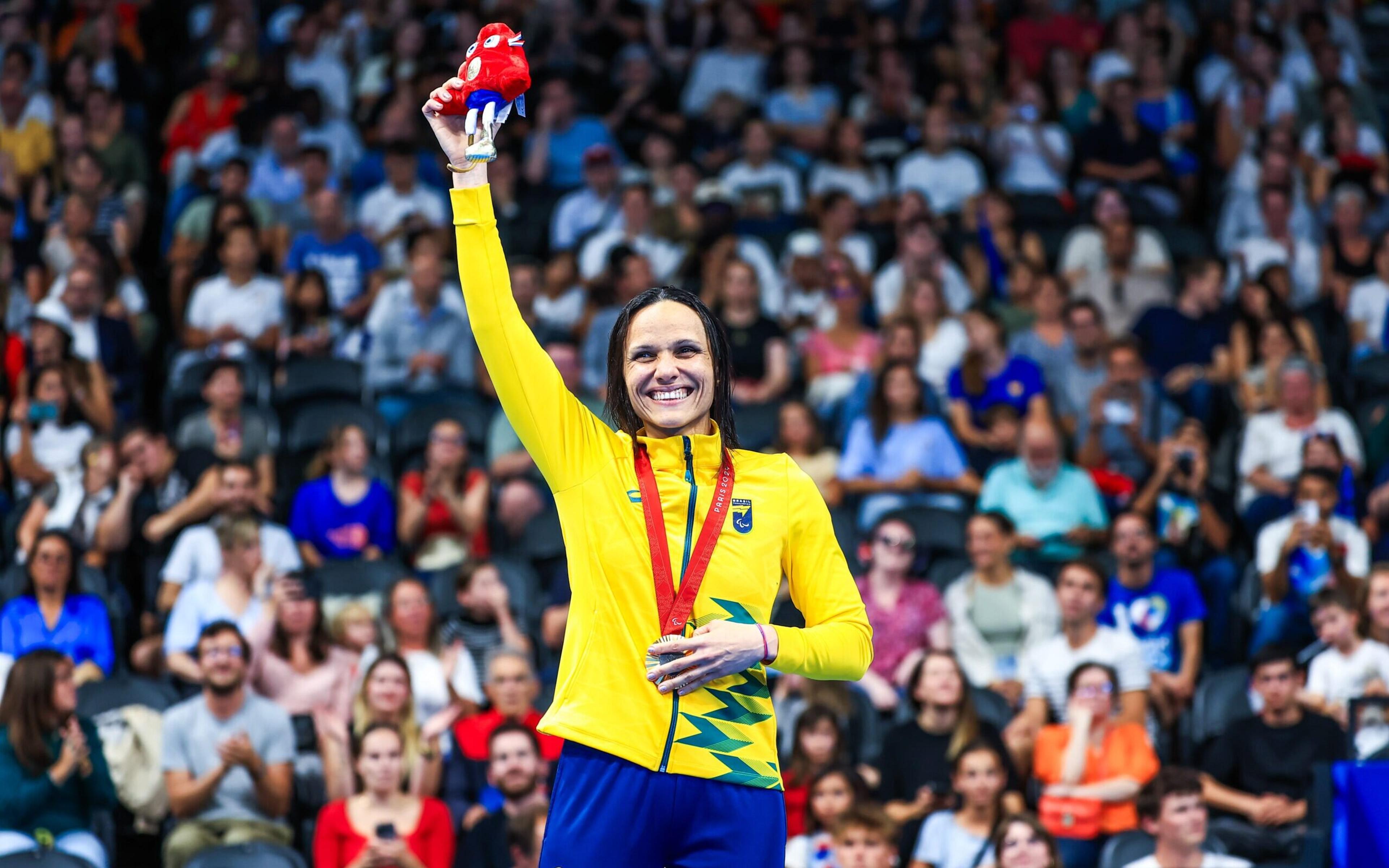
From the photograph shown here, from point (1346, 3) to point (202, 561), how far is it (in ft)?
31.6

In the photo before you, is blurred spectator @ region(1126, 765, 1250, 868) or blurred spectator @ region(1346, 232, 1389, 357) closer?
blurred spectator @ region(1126, 765, 1250, 868)

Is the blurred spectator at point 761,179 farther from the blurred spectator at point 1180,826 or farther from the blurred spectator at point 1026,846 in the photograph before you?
the blurred spectator at point 1026,846

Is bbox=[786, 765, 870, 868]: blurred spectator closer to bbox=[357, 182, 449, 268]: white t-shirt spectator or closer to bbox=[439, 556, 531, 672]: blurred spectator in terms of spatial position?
bbox=[439, 556, 531, 672]: blurred spectator

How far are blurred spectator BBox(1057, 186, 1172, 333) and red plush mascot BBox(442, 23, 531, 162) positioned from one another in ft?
25.3

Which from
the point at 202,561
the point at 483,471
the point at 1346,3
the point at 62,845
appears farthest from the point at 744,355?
the point at 1346,3

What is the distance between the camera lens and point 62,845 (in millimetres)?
6156

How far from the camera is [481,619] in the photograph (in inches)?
301

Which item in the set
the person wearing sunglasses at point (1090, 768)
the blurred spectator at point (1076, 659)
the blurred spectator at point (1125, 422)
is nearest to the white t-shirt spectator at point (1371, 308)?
the blurred spectator at point (1125, 422)

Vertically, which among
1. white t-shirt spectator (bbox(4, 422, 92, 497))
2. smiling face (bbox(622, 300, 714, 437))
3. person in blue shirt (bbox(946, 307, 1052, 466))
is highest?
person in blue shirt (bbox(946, 307, 1052, 466))

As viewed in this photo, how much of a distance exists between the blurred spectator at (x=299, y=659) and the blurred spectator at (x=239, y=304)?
111 inches

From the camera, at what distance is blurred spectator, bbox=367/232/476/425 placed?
382 inches

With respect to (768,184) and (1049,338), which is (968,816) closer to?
(1049,338)

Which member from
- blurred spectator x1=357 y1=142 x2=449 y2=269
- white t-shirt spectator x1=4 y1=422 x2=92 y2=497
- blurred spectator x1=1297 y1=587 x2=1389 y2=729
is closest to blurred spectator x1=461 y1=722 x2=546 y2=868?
blurred spectator x1=1297 y1=587 x2=1389 y2=729

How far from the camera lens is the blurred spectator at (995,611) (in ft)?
25.6
